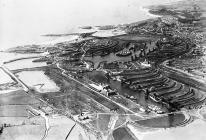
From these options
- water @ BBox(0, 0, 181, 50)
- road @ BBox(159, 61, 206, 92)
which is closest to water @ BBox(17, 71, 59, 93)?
water @ BBox(0, 0, 181, 50)

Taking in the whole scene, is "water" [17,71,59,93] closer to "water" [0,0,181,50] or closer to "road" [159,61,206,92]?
"water" [0,0,181,50]

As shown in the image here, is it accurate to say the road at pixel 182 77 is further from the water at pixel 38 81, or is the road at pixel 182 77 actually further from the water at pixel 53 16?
the water at pixel 53 16

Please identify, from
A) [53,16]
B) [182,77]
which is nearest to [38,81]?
[182,77]

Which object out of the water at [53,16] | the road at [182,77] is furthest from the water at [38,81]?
Result: the road at [182,77]

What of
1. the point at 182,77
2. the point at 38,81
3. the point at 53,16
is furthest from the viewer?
the point at 53,16

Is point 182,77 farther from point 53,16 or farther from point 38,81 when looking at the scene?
point 53,16
